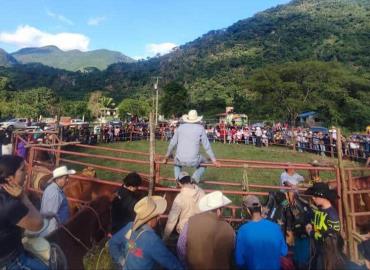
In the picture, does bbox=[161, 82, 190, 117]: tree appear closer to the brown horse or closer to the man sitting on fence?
the man sitting on fence

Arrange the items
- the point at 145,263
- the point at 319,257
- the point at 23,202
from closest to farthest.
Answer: the point at 23,202 → the point at 145,263 → the point at 319,257

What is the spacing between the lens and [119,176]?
12.0 m

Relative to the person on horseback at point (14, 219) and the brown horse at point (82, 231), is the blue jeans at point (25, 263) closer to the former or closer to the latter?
the person on horseback at point (14, 219)

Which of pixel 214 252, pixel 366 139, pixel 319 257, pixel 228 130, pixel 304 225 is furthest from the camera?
pixel 228 130

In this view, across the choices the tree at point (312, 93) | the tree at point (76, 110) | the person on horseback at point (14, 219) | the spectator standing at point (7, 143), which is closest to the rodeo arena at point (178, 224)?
the person on horseback at point (14, 219)

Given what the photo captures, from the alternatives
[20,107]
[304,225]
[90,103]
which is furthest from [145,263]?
[90,103]

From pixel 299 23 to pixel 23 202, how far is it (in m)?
176

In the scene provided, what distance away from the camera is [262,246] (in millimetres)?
3557

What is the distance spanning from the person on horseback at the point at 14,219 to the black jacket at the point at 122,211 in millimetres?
1738

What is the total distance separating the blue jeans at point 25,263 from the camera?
3.00 metres

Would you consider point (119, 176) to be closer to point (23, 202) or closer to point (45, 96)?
point (23, 202)

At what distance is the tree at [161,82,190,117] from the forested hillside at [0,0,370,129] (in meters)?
6.28

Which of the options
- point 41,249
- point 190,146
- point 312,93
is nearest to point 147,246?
point 41,249

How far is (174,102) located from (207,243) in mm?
69836
